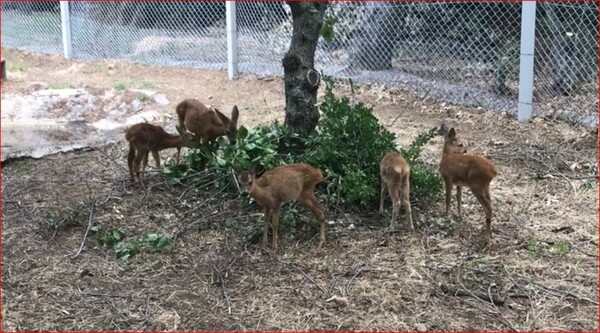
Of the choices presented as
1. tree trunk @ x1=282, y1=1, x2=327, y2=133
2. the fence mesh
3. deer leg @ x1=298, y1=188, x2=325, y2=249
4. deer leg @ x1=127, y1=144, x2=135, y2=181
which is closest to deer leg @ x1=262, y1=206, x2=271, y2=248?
deer leg @ x1=298, y1=188, x2=325, y2=249

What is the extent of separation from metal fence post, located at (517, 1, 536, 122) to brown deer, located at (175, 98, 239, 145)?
3.47 meters

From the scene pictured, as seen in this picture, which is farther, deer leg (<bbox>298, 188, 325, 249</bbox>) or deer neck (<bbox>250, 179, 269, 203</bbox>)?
deer leg (<bbox>298, 188, 325, 249</bbox>)

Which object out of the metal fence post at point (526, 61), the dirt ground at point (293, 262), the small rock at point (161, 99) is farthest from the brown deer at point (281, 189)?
the small rock at point (161, 99)

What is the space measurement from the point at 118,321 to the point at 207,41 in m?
8.27

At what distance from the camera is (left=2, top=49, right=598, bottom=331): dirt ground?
387 cm

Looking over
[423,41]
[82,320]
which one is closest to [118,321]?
[82,320]

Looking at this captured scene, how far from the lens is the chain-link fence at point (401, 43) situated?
25.8 feet

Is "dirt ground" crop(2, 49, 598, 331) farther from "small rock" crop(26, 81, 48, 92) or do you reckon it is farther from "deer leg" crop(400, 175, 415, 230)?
"small rock" crop(26, 81, 48, 92)

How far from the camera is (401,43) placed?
9539 millimetres

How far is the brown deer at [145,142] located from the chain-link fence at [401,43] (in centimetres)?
188

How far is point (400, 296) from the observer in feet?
13.2

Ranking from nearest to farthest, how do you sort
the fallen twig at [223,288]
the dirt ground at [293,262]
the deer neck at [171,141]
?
the dirt ground at [293,262] < the fallen twig at [223,288] < the deer neck at [171,141]

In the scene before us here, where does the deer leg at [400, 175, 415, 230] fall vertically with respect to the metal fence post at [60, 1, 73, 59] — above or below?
below

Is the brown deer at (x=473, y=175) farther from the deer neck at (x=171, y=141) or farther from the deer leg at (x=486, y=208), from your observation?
the deer neck at (x=171, y=141)
